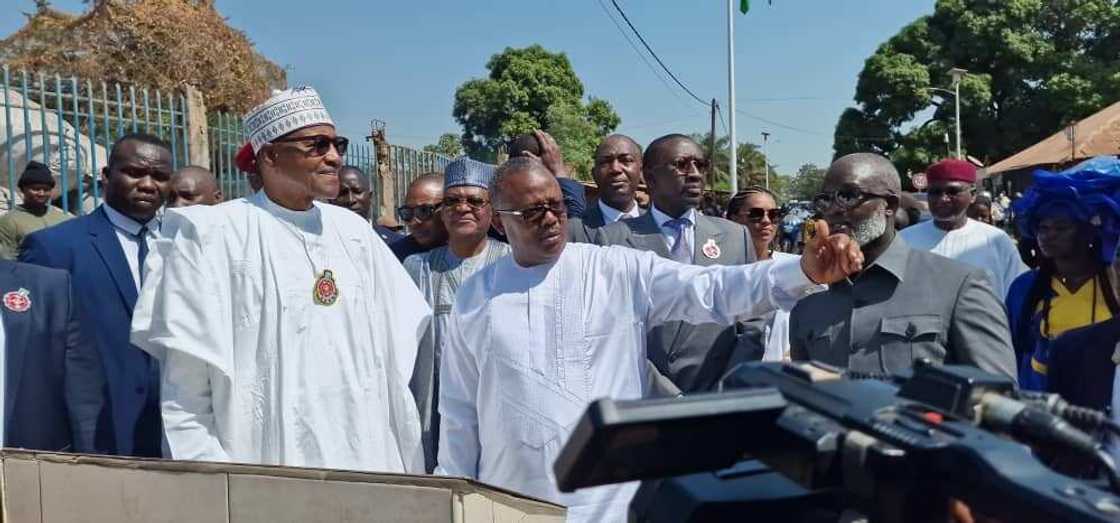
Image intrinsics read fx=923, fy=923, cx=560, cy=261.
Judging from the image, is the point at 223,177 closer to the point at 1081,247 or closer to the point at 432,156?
the point at 432,156

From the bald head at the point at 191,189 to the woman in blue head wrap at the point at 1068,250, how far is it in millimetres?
4281

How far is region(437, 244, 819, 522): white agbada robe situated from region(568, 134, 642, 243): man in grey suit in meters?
2.49

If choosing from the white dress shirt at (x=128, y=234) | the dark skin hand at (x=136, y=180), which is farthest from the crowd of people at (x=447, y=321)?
the dark skin hand at (x=136, y=180)

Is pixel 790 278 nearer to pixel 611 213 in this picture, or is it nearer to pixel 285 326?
pixel 285 326

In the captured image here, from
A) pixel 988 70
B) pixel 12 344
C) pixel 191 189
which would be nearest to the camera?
pixel 12 344

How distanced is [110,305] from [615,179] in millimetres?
2821

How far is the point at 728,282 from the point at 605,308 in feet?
1.28

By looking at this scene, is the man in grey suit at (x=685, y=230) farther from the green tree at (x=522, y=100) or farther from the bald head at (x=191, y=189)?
the green tree at (x=522, y=100)

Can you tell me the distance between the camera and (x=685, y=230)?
462cm

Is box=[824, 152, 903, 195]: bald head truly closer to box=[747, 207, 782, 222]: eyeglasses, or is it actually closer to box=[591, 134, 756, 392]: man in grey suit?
box=[591, 134, 756, 392]: man in grey suit

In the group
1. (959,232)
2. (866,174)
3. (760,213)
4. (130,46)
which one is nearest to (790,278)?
(866,174)

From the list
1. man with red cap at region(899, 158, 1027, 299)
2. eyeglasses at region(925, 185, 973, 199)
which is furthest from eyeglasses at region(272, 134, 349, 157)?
eyeglasses at region(925, 185, 973, 199)

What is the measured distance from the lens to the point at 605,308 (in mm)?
2633

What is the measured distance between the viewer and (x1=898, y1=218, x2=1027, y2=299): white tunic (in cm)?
505
